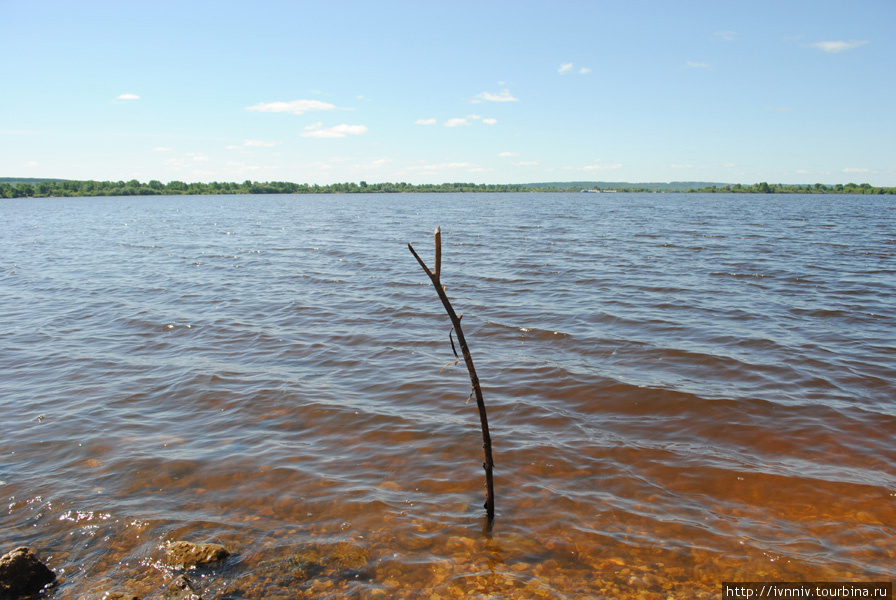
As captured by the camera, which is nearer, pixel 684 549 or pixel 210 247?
pixel 684 549

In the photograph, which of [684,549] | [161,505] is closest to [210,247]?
[161,505]

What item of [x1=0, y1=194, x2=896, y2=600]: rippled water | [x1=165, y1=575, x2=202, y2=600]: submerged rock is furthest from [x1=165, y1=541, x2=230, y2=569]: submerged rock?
[x1=165, y1=575, x2=202, y2=600]: submerged rock

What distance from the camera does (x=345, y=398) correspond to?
9.37 meters

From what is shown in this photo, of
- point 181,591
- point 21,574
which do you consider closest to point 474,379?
point 181,591

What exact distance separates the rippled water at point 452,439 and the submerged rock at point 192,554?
11 centimetres

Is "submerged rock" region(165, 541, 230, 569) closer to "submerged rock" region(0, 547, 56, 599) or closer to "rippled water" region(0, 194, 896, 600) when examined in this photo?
"rippled water" region(0, 194, 896, 600)

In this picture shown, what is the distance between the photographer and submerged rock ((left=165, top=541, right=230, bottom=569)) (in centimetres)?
491

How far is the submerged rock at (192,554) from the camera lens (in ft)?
16.1

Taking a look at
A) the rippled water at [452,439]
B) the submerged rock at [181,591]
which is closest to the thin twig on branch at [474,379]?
the rippled water at [452,439]

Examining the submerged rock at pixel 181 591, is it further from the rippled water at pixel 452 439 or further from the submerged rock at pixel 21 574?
the submerged rock at pixel 21 574

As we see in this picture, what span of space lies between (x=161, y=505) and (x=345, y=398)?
3.64 m

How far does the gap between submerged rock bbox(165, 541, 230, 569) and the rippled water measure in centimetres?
11

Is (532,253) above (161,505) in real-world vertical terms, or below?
above

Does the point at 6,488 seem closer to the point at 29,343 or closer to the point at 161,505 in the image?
the point at 161,505
